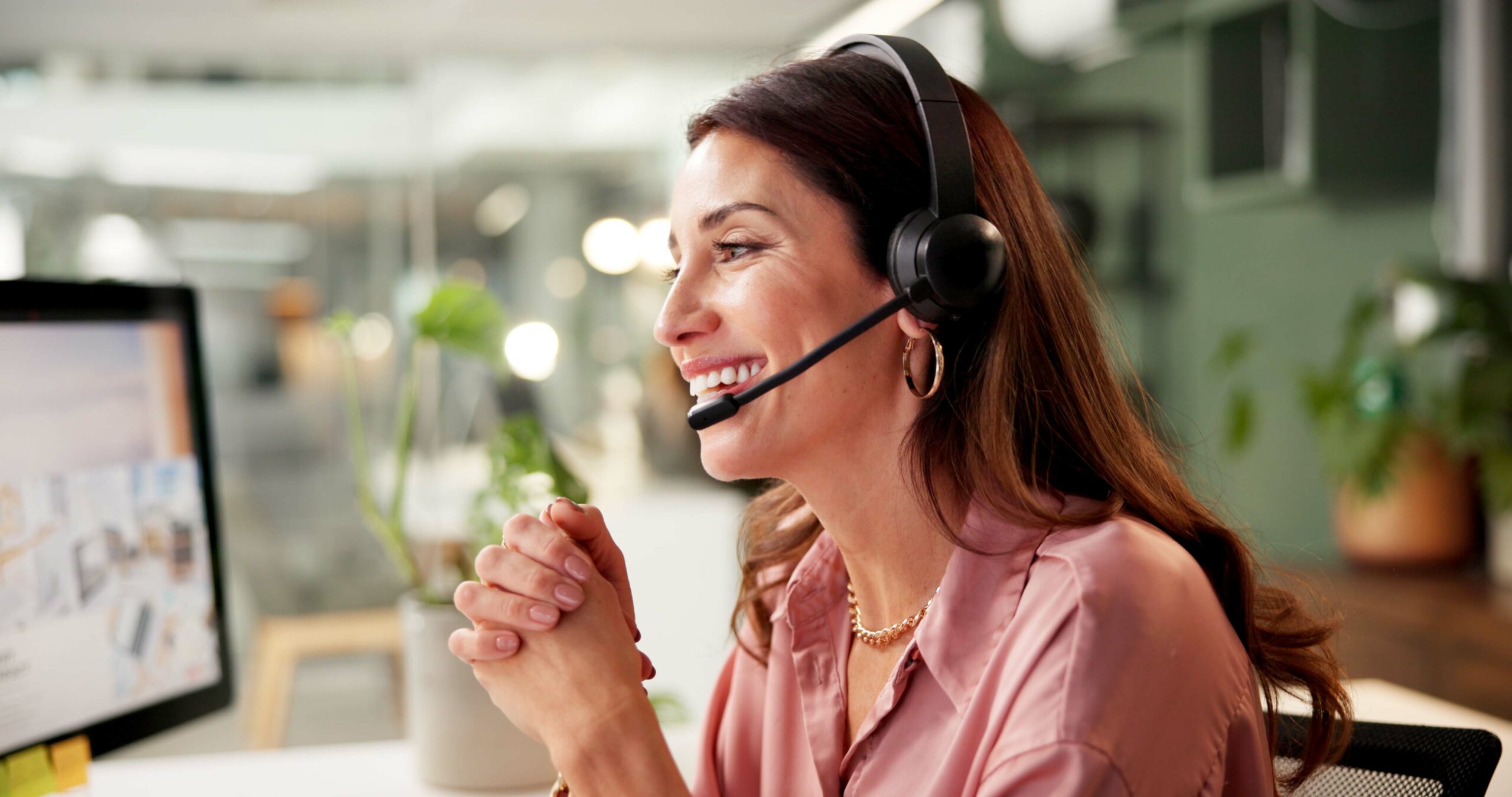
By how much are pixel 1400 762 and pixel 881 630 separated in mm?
407

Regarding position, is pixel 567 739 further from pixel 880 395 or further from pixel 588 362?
pixel 588 362

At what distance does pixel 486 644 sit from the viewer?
2.92ft

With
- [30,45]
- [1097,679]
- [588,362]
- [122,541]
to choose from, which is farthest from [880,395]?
[30,45]

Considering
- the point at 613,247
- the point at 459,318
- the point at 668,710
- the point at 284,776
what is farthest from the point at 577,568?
the point at 613,247

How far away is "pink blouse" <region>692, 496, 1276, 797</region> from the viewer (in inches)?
29.0

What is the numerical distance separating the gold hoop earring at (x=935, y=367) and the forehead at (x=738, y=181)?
0.45 ft

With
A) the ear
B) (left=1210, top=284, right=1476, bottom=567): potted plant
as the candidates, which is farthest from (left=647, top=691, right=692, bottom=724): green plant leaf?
(left=1210, top=284, right=1476, bottom=567): potted plant

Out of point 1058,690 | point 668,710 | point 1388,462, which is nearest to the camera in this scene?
point 1058,690

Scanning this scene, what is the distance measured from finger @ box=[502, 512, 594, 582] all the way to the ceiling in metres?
2.34

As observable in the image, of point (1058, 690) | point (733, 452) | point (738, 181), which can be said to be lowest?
point (1058, 690)

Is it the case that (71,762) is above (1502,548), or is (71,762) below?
above

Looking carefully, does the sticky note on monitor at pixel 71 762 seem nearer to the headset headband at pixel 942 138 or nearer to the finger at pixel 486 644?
the finger at pixel 486 644

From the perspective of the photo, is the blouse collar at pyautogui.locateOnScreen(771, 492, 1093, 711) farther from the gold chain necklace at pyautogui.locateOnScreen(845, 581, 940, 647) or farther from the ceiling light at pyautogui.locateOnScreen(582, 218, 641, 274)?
the ceiling light at pyautogui.locateOnScreen(582, 218, 641, 274)

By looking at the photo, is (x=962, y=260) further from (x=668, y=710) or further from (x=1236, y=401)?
(x=1236, y=401)
